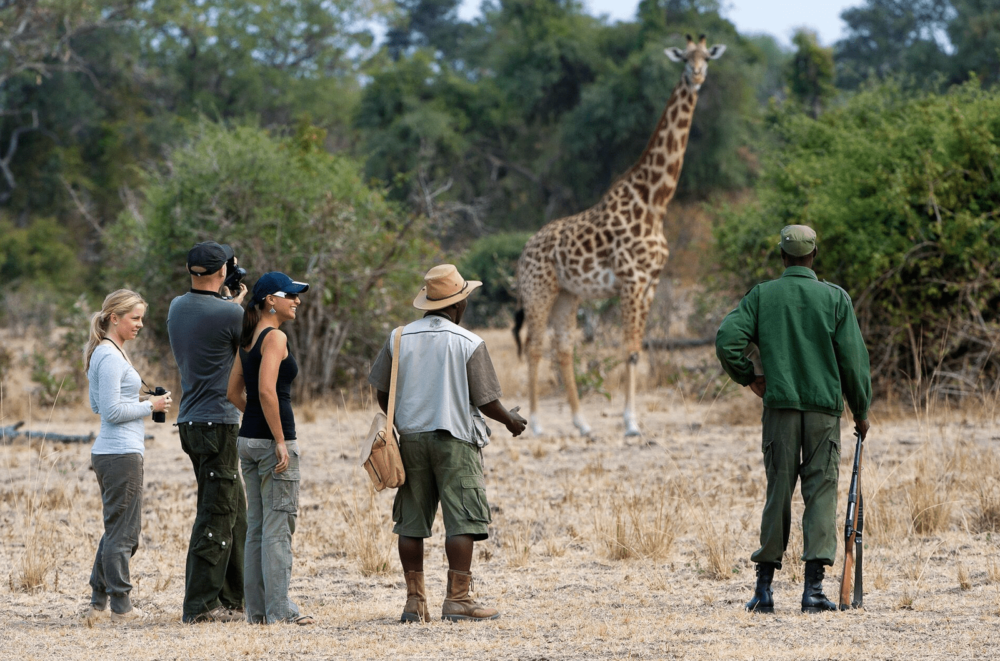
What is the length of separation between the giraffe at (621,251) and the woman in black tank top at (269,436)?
6.61m

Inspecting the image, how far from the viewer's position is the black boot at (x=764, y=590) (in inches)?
212

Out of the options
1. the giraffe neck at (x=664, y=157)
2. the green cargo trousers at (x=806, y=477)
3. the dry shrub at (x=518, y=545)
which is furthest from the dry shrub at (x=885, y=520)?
the giraffe neck at (x=664, y=157)

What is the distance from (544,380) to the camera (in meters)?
15.8

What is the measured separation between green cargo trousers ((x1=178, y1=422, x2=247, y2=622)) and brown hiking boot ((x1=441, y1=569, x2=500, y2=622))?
3.52ft

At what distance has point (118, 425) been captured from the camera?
5402 millimetres

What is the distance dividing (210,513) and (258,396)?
67 centimetres

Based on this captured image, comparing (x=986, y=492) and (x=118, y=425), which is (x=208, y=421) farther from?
(x=986, y=492)

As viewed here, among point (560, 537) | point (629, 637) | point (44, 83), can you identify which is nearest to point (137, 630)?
point (629, 637)

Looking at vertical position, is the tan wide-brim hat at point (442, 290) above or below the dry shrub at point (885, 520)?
above

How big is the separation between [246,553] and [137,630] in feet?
2.04

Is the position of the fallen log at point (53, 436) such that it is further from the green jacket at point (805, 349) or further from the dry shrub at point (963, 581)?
the dry shrub at point (963, 581)

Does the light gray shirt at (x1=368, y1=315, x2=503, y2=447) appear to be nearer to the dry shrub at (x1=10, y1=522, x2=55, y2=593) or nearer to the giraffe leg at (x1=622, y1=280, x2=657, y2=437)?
the dry shrub at (x1=10, y1=522, x2=55, y2=593)

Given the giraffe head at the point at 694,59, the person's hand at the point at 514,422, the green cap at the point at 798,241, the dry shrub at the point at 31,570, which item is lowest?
the dry shrub at the point at 31,570

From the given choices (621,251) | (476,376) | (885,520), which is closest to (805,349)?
(476,376)
